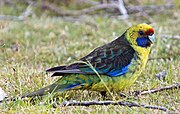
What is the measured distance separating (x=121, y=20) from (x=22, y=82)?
464 cm

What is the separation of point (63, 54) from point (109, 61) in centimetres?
247

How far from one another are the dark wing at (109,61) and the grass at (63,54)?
257 millimetres

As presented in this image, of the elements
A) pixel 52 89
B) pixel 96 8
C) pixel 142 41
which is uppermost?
pixel 96 8

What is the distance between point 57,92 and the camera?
175 inches

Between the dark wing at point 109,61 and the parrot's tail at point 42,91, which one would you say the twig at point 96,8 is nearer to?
the dark wing at point 109,61

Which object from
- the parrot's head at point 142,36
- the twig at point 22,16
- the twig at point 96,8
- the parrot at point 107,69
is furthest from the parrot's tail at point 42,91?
the twig at point 96,8

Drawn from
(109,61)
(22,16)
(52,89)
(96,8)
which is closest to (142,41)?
(109,61)

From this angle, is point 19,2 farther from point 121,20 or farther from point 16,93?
point 16,93

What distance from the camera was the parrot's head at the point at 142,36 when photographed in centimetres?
475

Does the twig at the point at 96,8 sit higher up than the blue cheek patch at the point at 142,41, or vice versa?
the twig at the point at 96,8

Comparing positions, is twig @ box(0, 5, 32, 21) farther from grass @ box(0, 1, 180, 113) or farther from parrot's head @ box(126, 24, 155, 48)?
parrot's head @ box(126, 24, 155, 48)

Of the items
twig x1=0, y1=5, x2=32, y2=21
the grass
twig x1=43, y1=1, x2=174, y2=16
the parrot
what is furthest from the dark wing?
twig x1=43, y1=1, x2=174, y2=16

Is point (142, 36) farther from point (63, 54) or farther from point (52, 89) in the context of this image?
point (63, 54)

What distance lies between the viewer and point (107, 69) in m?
4.52
